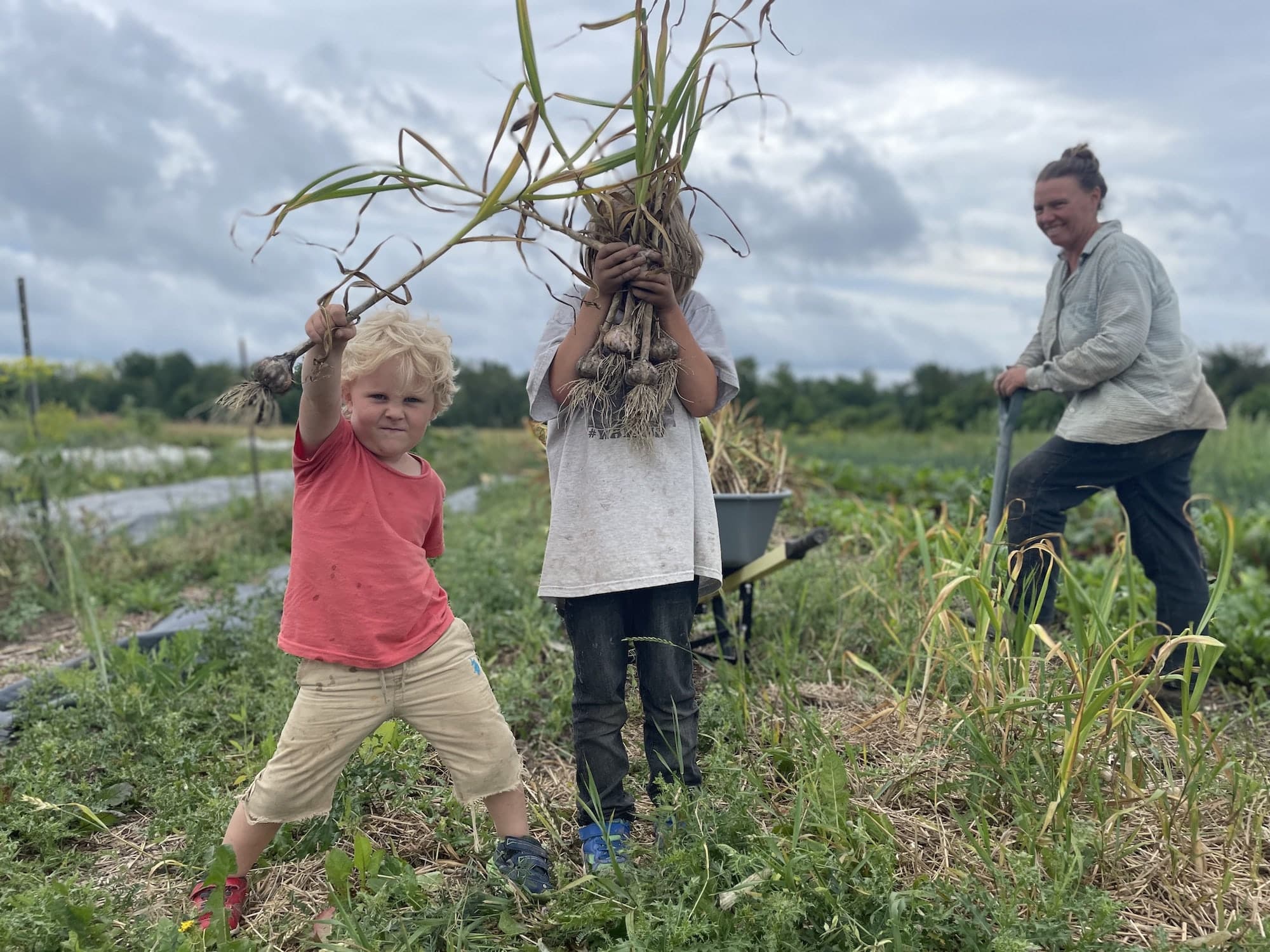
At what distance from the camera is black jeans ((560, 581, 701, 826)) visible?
2.38 meters

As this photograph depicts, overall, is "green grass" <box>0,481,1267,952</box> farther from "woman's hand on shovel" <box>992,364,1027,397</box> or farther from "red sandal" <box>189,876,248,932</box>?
"woman's hand on shovel" <box>992,364,1027,397</box>

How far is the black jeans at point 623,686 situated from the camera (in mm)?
2383

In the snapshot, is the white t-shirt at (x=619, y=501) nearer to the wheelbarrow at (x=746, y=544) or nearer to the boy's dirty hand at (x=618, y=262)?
the boy's dirty hand at (x=618, y=262)

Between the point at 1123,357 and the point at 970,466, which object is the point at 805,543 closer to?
the point at 1123,357

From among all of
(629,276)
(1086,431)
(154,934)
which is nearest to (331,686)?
(154,934)

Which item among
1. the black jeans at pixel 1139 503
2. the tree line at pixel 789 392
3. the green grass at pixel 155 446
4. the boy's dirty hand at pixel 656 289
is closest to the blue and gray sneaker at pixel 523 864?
the boy's dirty hand at pixel 656 289

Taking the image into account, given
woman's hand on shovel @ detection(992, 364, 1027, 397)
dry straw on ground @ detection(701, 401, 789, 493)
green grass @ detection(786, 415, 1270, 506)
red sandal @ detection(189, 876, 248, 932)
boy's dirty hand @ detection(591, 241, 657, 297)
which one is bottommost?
red sandal @ detection(189, 876, 248, 932)

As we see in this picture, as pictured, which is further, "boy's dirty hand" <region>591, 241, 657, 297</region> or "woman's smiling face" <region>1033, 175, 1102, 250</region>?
"woman's smiling face" <region>1033, 175, 1102, 250</region>

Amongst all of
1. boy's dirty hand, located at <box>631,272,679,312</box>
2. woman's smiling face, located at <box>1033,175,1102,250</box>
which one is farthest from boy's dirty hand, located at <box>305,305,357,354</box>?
woman's smiling face, located at <box>1033,175,1102,250</box>

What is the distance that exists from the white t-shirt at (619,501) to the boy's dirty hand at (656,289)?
149 millimetres

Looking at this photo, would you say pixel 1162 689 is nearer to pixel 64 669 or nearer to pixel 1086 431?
pixel 1086 431

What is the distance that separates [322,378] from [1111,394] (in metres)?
2.77

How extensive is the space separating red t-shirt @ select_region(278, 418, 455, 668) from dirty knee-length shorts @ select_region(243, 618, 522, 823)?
50 mm

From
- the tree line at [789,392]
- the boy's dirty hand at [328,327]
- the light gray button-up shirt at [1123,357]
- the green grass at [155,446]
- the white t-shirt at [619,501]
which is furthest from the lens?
the tree line at [789,392]
